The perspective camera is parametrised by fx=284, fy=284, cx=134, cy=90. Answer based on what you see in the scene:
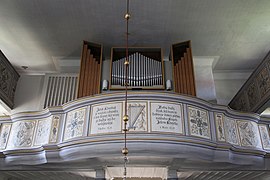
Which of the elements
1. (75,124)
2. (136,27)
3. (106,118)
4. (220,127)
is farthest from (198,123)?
(136,27)

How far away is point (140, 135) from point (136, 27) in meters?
4.30

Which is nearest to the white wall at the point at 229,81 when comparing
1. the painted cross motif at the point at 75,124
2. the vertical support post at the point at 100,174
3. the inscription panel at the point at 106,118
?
the vertical support post at the point at 100,174

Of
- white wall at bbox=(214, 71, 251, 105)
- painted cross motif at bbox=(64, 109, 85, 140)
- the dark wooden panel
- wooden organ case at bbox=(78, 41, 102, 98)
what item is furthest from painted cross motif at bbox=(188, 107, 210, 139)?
the dark wooden panel

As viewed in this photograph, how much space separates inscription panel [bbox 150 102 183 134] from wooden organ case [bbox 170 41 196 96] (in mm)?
2082

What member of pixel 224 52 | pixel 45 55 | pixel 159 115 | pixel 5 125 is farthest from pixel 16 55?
pixel 224 52

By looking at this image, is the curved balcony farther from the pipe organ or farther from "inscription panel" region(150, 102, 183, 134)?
the pipe organ

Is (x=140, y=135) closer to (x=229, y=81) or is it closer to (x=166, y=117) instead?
(x=166, y=117)

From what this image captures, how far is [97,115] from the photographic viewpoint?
6.29 m

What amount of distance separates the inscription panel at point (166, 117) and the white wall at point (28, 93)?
227 inches

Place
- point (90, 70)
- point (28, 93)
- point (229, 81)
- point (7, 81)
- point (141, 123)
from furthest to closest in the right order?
point (229, 81) → point (28, 93) → point (7, 81) → point (90, 70) → point (141, 123)

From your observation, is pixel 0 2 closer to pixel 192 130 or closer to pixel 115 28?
pixel 115 28

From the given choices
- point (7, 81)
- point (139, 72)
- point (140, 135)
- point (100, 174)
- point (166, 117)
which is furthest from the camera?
point (7, 81)

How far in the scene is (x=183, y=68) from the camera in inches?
347

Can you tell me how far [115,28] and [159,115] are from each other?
13.2 feet
